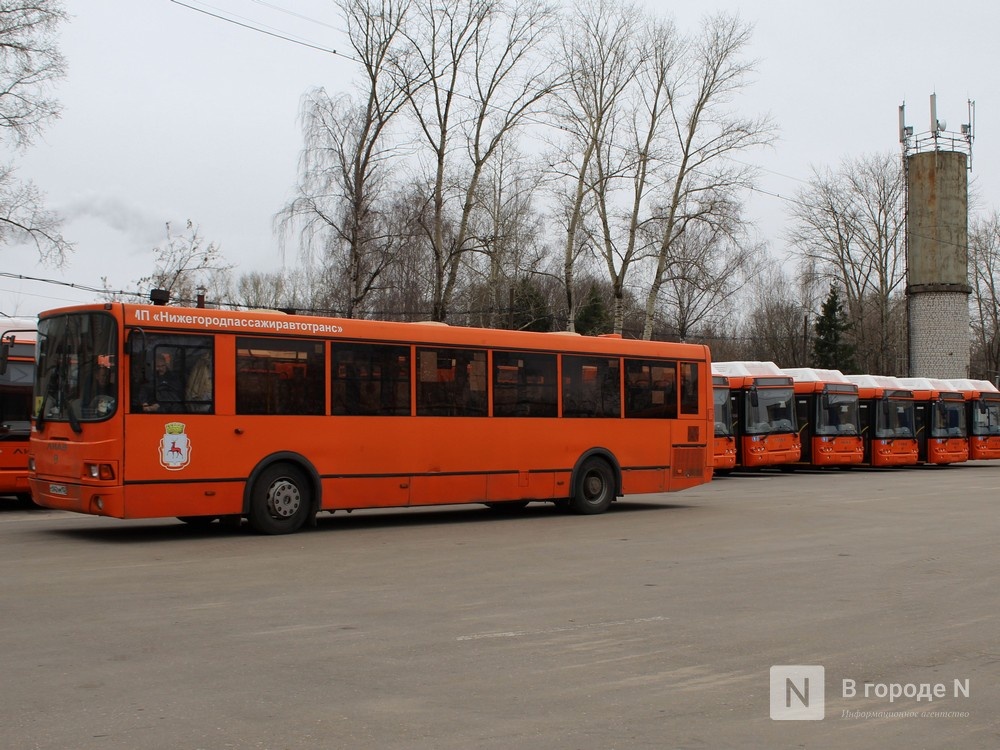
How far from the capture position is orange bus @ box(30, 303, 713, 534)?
13.7 meters

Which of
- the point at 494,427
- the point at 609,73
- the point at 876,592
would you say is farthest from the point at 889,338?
the point at 876,592

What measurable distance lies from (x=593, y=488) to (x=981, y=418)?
30.6 metres

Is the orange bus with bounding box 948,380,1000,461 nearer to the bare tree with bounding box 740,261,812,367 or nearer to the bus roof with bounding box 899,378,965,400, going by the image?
the bus roof with bounding box 899,378,965,400

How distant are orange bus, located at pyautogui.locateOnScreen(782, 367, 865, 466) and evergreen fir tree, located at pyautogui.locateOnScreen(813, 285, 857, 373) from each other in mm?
42325

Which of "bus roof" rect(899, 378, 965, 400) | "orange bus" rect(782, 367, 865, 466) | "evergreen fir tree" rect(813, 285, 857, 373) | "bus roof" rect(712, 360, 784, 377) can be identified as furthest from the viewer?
"evergreen fir tree" rect(813, 285, 857, 373)

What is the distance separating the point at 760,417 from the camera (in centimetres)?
3416

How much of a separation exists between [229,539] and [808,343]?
77.9 m

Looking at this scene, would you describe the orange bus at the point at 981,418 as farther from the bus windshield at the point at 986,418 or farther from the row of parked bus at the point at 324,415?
the row of parked bus at the point at 324,415

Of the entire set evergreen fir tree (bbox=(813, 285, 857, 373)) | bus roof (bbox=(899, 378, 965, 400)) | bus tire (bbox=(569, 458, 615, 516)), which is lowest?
bus tire (bbox=(569, 458, 615, 516))

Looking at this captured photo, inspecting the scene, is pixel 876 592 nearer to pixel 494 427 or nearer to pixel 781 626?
pixel 781 626

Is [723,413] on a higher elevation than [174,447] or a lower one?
higher

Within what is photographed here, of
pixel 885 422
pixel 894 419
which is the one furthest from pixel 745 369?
pixel 894 419

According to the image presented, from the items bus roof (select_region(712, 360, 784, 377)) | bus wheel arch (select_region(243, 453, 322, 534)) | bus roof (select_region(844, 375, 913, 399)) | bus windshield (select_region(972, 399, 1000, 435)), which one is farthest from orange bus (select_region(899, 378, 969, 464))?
bus wheel arch (select_region(243, 453, 322, 534))

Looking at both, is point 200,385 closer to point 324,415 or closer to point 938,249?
point 324,415
